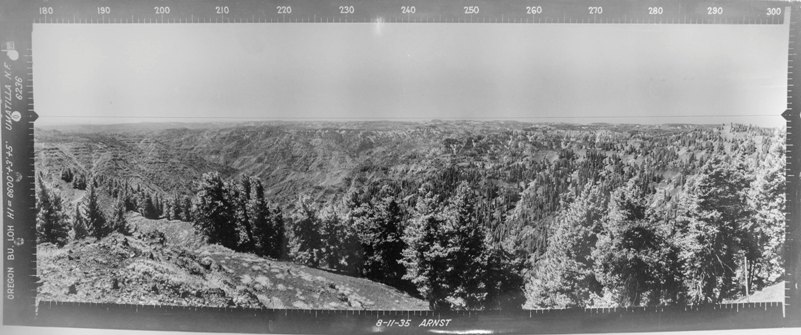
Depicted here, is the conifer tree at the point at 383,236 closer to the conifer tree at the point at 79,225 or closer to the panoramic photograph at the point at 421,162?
the panoramic photograph at the point at 421,162

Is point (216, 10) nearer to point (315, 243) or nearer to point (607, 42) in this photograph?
point (315, 243)

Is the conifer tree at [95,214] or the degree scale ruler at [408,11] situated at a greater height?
the degree scale ruler at [408,11]

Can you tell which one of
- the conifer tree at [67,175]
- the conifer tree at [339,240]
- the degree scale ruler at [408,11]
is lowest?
the conifer tree at [339,240]

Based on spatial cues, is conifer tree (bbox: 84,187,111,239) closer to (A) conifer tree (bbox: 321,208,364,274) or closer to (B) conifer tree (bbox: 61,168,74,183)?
(B) conifer tree (bbox: 61,168,74,183)

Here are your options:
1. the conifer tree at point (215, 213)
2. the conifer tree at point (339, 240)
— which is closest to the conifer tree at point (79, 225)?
the conifer tree at point (215, 213)

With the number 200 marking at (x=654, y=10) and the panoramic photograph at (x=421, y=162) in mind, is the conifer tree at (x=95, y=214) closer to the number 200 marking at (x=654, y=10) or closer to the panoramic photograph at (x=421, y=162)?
the panoramic photograph at (x=421, y=162)

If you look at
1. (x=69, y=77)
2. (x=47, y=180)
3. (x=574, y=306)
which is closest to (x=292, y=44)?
(x=69, y=77)

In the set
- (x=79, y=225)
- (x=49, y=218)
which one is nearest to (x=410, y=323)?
(x=79, y=225)

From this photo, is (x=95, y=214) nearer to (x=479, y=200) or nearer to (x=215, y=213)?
(x=215, y=213)

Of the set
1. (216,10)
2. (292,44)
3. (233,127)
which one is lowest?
(233,127)
